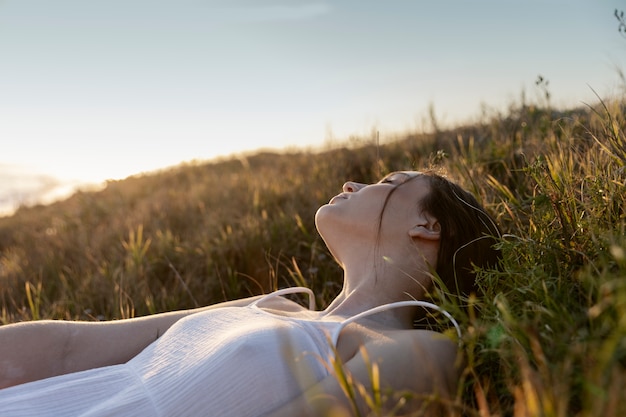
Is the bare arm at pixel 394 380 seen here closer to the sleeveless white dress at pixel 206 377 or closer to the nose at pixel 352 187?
the sleeveless white dress at pixel 206 377

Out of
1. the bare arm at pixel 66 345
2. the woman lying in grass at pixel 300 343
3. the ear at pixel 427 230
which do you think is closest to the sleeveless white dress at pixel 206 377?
the woman lying in grass at pixel 300 343

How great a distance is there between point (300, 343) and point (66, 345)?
1159mm

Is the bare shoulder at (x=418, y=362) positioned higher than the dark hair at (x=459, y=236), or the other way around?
the dark hair at (x=459, y=236)

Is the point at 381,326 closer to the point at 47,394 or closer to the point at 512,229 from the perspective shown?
the point at 512,229

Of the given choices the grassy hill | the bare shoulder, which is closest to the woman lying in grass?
the bare shoulder

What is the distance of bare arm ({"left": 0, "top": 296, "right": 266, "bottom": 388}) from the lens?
2301 millimetres

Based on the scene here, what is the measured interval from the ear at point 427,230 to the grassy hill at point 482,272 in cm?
30

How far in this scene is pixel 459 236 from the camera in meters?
2.38

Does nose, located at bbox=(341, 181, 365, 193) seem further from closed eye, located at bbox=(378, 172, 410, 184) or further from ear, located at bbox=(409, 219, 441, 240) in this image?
ear, located at bbox=(409, 219, 441, 240)

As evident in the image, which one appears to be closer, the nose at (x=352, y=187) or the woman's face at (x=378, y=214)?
the woman's face at (x=378, y=214)

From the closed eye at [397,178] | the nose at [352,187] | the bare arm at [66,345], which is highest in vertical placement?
the closed eye at [397,178]

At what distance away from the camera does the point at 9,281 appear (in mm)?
5102

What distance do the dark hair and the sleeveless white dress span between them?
52cm

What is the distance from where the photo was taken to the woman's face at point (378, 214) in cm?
239
